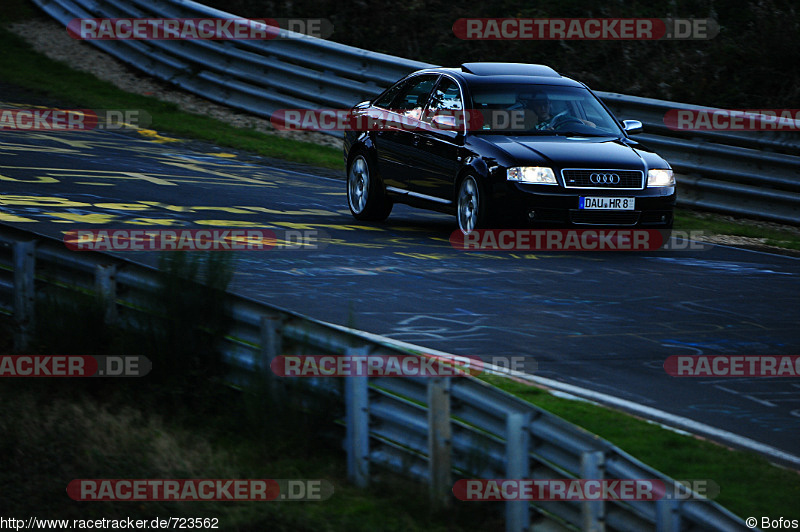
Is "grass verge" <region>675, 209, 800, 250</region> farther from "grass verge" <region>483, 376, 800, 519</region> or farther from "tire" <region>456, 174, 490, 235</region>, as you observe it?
"grass verge" <region>483, 376, 800, 519</region>

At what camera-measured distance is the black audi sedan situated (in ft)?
39.5

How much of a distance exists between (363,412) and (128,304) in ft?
7.30

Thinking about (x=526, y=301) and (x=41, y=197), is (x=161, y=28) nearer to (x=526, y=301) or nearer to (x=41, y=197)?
(x=41, y=197)

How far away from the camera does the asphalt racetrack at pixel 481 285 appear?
24.0 feet

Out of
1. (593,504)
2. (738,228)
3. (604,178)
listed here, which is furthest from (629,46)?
(593,504)

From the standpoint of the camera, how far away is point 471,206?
12.5 metres

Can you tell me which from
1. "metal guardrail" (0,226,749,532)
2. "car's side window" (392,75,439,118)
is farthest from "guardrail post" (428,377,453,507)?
"car's side window" (392,75,439,118)

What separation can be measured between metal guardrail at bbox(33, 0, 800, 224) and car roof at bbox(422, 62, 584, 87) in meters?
2.80

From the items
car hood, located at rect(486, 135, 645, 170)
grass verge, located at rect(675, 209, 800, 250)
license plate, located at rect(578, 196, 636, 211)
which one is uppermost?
car hood, located at rect(486, 135, 645, 170)

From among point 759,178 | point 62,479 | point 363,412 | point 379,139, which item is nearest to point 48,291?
point 62,479

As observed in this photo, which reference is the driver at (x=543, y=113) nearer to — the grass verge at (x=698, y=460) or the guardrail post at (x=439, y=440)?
the grass verge at (x=698, y=460)

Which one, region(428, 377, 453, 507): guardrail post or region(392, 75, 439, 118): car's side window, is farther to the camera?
region(392, 75, 439, 118): car's side window

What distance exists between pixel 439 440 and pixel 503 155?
284 inches

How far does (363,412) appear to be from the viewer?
5.68 metres
